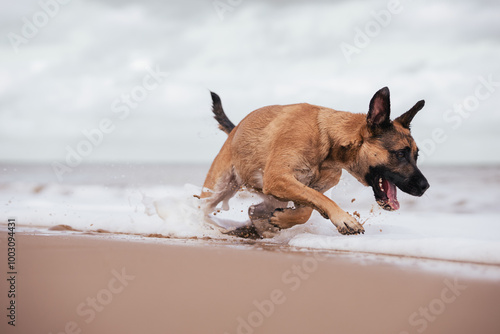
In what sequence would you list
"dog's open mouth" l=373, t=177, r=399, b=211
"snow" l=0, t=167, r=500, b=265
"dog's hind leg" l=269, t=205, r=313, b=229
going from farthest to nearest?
"dog's hind leg" l=269, t=205, r=313, b=229
"dog's open mouth" l=373, t=177, r=399, b=211
"snow" l=0, t=167, r=500, b=265

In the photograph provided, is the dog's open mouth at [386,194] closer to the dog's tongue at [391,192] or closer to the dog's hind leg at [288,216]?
the dog's tongue at [391,192]

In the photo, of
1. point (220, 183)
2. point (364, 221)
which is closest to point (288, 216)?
point (220, 183)

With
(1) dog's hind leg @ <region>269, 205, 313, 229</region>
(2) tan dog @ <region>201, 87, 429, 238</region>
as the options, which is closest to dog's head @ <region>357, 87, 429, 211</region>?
(2) tan dog @ <region>201, 87, 429, 238</region>

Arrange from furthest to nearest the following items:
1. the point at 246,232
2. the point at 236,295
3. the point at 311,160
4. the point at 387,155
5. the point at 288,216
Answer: the point at 246,232 → the point at 288,216 → the point at 311,160 → the point at 387,155 → the point at 236,295

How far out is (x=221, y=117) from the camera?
6574 millimetres

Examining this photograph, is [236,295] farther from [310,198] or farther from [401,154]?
[401,154]

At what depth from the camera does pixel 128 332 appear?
7.91 ft

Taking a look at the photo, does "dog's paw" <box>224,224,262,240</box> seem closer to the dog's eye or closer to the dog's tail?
the dog's tail

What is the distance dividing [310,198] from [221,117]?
2.36 m

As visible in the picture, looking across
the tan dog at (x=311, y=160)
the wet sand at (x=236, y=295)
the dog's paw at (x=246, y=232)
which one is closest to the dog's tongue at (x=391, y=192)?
the tan dog at (x=311, y=160)

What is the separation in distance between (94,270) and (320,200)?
205 cm

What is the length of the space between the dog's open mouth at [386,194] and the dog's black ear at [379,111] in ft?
1.80

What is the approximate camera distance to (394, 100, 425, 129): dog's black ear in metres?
4.86

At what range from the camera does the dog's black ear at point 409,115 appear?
486 centimetres
